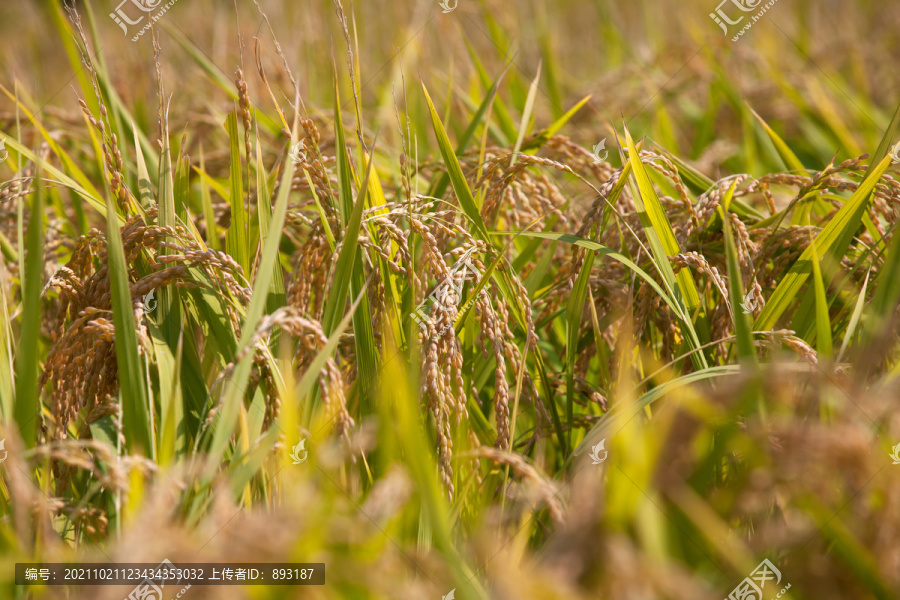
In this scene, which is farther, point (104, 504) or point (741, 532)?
point (104, 504)

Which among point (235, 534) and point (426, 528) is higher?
point (235, 534)

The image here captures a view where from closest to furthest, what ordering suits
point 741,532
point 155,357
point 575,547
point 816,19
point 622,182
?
point 575,547 → point 741,532 → point 155,357 → point 622,182 → point 816,19

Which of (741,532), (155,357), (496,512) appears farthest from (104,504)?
(741,532)

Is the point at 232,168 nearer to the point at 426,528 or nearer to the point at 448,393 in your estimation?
the point at 448,393

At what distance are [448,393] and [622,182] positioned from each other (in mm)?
509

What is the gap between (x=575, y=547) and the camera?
56 cm

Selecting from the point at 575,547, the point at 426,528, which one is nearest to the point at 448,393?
the point at 426,528

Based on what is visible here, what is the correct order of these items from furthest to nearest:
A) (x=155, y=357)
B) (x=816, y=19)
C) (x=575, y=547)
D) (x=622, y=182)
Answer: (x=816, y=19), (x=622, y=182), (x=155, y=357), (x=575, y=547)

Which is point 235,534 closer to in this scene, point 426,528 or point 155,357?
point 426,528

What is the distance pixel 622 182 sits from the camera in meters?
1.16

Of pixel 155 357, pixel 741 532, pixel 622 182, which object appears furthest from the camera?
pixel 622 182

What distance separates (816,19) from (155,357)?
208 inches

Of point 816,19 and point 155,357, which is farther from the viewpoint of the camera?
point 816,19

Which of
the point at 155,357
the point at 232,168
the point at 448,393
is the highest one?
the point at 232,168
